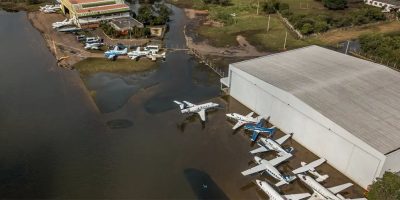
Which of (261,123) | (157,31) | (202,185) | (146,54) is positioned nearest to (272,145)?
(261,123)

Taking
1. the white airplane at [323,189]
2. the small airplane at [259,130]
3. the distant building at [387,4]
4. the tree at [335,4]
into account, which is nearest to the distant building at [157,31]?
the small airplane at [259,130]

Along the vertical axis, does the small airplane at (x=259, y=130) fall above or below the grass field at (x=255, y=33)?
below

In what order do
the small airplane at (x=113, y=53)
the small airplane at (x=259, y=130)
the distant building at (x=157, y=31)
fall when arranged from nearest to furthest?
the small airplane at (x=259, y=130) < the small airplane at (x=113, y=53) < the distant building at (x=157, y=31)

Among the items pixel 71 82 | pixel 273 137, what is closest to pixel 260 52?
pixel 273 137

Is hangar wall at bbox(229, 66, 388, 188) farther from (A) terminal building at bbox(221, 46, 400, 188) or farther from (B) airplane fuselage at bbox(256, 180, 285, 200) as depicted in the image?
(B) airplane fuselage at bbox(256, 180, 285, 200)

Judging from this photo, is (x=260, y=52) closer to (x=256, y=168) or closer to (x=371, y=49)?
(x=371, y=49)

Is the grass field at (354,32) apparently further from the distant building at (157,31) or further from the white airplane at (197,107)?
the white airplane at (197,107)

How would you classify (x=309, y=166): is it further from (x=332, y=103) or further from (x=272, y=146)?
(x=332, y=103)
